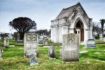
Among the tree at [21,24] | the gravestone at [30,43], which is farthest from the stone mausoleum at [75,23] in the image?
the tree at [21,24]

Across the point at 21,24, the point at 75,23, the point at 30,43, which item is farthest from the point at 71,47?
the point at 21,24

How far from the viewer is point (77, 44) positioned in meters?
17.3

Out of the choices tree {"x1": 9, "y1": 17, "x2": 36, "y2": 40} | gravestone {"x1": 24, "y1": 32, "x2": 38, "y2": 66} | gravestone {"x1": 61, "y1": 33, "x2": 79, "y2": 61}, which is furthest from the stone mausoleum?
gravestone {"x1": 61, "y1": 33, "x2": 79, "y2": 61}

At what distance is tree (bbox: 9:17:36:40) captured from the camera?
302 feet

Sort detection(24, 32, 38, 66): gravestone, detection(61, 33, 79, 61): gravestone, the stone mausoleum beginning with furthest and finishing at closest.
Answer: the stone mausoleum, detection(24, 32, 38, 66): gravestone, detection(61, 33, 79, 61): gravestone

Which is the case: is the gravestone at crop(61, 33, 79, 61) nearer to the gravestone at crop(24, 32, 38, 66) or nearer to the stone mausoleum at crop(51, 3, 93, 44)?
the gravestone at crop(24, 32, 38, 66)

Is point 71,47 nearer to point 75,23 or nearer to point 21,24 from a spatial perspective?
point 75,23

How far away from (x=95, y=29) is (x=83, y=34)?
58.0m

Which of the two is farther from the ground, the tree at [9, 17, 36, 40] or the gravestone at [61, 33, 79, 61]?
the tree at [9, 17, 36, 40]

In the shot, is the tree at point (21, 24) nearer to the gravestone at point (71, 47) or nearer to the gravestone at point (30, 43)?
the gravestone at point (30, 43)

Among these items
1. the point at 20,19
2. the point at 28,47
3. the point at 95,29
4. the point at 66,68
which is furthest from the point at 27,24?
the point at 66,68

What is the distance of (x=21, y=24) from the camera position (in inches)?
3647

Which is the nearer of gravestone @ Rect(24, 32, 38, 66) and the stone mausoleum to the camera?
gravestone @ Rect(24, 32, 38, 66)

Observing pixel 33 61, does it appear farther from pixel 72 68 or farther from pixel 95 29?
pixel 95 29
